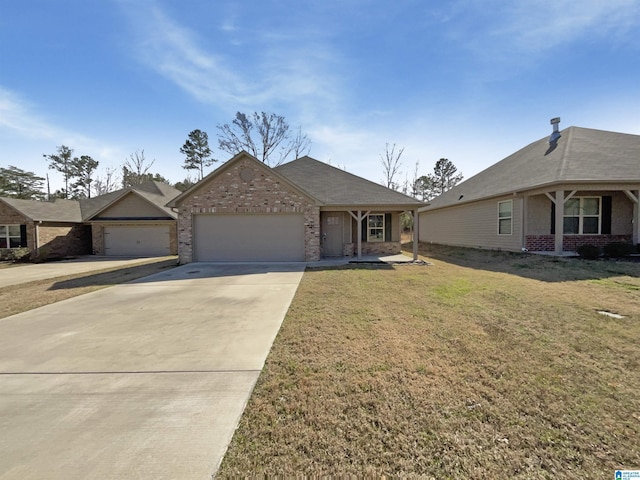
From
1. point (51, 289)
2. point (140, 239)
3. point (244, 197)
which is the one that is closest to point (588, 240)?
point (244, 197)

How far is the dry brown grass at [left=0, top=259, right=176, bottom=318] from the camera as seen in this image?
659 centimetres

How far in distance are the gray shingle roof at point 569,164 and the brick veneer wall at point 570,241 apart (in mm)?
2390

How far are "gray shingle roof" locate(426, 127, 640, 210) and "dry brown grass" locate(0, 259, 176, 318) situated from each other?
1635 centimetres

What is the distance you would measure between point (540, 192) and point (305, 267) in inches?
412

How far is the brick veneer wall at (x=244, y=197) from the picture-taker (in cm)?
1255

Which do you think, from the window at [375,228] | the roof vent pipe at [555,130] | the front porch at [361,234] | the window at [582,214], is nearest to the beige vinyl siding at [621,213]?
the window at [582,214]

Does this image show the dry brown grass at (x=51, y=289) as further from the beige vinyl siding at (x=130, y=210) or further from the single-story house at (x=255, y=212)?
the beige vinyl siding at (x=130, y=210)

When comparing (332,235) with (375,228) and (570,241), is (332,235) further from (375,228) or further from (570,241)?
(570,241)

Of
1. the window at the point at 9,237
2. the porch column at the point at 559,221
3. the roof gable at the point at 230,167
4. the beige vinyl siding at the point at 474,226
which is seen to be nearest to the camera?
the porch column at the point at 559,221

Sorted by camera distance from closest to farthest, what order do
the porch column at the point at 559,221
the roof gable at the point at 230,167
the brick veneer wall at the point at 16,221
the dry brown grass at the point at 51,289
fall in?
the dry brown grass at the point at 51,289 → the porch column at the point at 559,221 → the roof gable at the point at 230,167 → the brick veneer wall at the point at 16,221

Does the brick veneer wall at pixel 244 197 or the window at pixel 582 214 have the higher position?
the brick veneer wall at pixel 244 197

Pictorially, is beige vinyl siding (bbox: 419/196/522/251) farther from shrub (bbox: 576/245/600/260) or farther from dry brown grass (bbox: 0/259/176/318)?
dry brown grass (bbox: 0/259/176/318)

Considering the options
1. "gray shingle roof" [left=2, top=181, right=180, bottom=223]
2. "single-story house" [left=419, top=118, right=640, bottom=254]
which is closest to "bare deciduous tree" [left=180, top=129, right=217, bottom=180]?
"gray shingle roof" [left=2, top=181, right=180, bottom=223]

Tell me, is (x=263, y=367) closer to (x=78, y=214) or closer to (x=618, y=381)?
(x=618, y=381)
